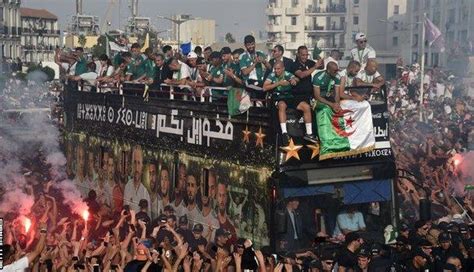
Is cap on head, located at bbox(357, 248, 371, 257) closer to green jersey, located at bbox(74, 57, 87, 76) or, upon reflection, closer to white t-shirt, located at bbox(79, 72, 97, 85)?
white t-shirt, located at bbox(79, 72, 97, 85)

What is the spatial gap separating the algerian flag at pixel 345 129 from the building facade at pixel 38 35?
202 feet

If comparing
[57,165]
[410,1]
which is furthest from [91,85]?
[410,1]

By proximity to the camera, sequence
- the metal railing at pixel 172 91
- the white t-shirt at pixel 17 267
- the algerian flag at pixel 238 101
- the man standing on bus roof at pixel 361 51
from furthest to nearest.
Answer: the man standing on bus roof at pixel 361 51 < the metal railing at pixel 172 91 < the algerian flag at pixel 238 101 < the white t-shirt at pixel 17 267

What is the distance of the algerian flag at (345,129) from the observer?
10.9m

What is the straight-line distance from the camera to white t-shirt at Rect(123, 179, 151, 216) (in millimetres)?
13625

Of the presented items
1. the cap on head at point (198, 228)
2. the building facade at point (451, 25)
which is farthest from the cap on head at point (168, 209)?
the building facade at point (451, 25)

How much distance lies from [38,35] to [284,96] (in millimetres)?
73566

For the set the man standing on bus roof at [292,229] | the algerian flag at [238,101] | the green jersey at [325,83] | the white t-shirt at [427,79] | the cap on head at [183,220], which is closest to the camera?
the man standing on bus roof at [292,229]

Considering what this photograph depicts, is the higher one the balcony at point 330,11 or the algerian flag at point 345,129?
the balcony at point 330,11

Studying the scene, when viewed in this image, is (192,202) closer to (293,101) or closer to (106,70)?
(293,101)

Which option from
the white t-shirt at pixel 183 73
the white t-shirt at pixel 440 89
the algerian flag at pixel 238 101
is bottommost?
the white t-shirt at pixel 440 89

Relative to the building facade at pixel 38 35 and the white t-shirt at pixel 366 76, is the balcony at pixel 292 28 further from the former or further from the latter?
the white t-shirt at pixel 366 76

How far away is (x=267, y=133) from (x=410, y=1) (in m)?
47.7

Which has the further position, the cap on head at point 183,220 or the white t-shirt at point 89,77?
the white t-shirt at point 89,77
